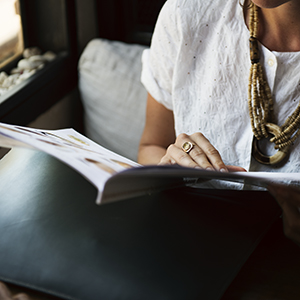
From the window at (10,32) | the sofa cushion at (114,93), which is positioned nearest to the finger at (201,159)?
the sofa cushion at (114,93)

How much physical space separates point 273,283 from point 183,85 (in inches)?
21.5

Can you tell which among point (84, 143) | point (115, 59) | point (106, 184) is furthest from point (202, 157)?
point (115, 59)

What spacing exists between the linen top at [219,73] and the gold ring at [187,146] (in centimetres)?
19

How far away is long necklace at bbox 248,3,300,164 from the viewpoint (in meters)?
0.79

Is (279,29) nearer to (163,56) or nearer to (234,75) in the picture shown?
(234,75)

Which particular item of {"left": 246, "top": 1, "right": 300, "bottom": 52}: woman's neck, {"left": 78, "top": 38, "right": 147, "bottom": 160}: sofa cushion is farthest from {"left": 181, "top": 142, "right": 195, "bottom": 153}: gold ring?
{"left": 78, "top": 38, "right": 147, "bottom": 160}: sofa cushion

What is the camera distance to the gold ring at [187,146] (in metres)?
0.69

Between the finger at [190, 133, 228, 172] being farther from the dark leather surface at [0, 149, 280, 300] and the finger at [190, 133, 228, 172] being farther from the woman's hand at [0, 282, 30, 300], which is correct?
the woman's hand at [0, 282, 30, 300]

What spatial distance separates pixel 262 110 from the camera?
32.1 inches

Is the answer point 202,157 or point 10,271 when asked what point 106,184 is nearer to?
point 10,271

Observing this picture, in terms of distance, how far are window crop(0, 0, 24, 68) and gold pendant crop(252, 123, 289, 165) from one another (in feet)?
2.74

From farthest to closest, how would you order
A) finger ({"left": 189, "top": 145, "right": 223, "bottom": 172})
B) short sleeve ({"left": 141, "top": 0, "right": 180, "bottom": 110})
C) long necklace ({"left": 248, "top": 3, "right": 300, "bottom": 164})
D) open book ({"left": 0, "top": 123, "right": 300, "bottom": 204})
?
short sleeve ({"left": 141, "top": 0, "right": 180, "bottom": 110})
long necklace ({"left": 248, "top": 3, "right": 300, "bottom": 164})
finger ({"left": 189, "top": 145, "right": 223, "bottom": 172})
open book ({"left": 0, "top": 123, "right": 300, "bottom": 204})

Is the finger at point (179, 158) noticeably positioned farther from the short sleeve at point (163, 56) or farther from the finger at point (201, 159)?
the short sleeve at point (163, 56)

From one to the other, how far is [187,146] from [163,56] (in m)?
0.33
